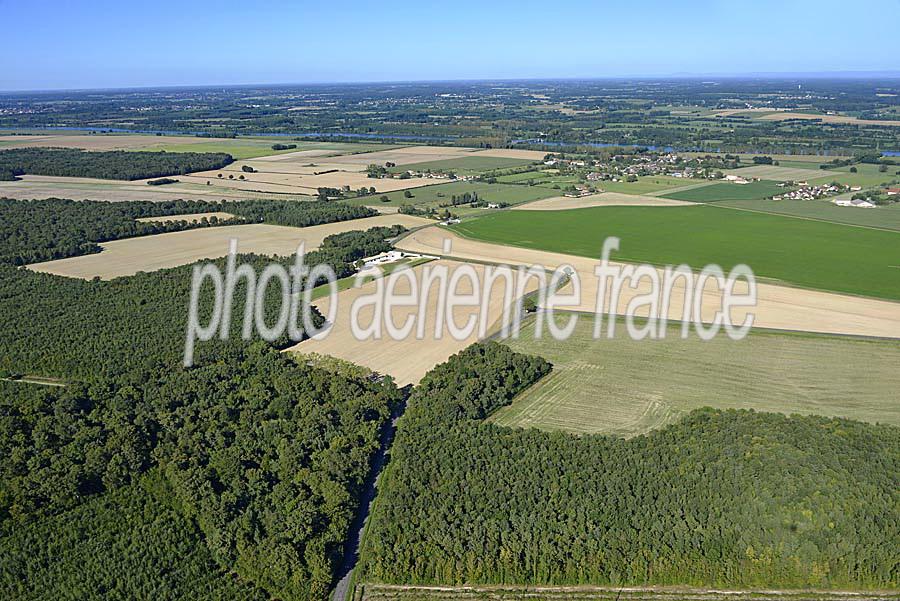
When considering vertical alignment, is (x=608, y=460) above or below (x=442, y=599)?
above

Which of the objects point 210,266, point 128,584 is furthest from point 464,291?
point 128,584

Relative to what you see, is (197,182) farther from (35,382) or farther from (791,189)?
(791,189)

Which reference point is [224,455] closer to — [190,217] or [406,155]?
[190,217]

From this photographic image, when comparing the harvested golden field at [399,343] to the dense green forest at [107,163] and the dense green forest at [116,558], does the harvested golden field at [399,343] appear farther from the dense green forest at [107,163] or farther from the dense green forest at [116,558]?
the dense green forest at [107,163]

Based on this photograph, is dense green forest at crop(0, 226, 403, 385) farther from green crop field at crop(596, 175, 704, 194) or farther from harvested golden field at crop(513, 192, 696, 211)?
green crop field at crop(596, 175, 704, 194)

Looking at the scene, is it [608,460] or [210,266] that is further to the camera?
[210,266]

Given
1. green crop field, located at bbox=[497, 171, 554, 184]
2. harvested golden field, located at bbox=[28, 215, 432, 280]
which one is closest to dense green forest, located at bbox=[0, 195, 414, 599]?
harvested golden field, located at bbox=[28, 215, 432, 280]
